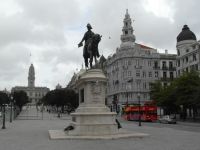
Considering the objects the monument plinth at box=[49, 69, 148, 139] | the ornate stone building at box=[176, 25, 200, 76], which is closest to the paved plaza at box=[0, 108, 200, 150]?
the monument plinth at box=[49, 69, 148, 139]

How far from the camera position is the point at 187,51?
95.9m

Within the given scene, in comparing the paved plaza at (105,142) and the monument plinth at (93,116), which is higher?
the monument plinth at (93,116)

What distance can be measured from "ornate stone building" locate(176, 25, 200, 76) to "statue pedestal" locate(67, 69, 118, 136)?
210 feet

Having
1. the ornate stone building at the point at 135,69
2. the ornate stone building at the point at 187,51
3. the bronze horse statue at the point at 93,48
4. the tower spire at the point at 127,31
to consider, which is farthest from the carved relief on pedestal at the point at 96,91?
the tower spire at the point at 127,31

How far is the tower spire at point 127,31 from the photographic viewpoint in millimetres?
122113

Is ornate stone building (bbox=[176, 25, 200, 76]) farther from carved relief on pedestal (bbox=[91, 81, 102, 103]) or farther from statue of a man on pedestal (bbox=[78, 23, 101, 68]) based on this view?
carved relief on pedestal (bbox=[91, 81, 102, 103])

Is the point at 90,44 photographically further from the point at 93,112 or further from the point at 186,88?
the point at 186,88

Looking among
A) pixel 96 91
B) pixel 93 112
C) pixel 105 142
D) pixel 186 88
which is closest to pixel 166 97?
pixel 186 88

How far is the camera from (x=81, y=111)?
95.7ft

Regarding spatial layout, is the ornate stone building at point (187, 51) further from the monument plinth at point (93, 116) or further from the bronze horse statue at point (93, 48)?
the monument plinth at point (93, 116)

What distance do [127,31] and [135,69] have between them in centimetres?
1428

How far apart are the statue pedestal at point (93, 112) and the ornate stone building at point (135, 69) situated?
8341 cm

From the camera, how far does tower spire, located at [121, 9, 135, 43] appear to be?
122 m

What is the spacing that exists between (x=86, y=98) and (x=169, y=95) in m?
49.8
